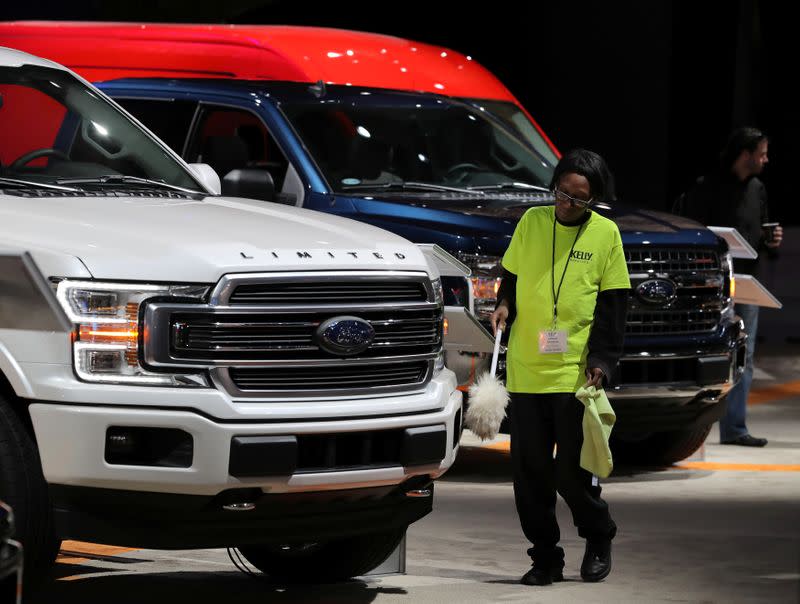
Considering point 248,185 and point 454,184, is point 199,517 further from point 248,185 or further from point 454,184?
point 454,184

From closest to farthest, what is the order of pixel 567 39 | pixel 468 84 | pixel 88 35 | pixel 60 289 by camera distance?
pixel 60 289, pixel 468 84, pixel 88 35, pixel 567 39

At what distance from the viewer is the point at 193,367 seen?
5.68 m

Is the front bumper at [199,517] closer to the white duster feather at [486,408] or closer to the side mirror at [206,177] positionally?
the white duster feather at [486,408]

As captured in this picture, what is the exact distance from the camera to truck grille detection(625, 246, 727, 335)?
9.33 metres

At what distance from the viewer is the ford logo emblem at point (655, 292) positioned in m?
9.32

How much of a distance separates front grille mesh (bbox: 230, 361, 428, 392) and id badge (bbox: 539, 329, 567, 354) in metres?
0.78

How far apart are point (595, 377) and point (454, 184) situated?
3.37m

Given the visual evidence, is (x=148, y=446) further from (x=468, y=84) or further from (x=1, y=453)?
(x=468, y=84)

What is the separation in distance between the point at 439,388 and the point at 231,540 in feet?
3.06

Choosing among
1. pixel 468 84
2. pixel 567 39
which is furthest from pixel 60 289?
pixel 567 39

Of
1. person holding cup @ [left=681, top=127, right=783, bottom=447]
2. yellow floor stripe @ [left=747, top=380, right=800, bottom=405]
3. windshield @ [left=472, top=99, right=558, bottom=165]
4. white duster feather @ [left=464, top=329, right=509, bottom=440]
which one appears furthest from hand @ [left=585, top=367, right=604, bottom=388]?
yellow floor stripe @ [left=747, top=380, right=800, bottom=405]

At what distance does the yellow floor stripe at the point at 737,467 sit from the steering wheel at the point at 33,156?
4.69 metres

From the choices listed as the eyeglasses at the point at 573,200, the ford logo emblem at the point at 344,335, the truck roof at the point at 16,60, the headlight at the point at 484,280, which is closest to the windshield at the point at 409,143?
the headlight at the point at 484,280

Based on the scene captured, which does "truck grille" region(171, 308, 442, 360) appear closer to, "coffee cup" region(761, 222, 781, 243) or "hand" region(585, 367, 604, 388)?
"hand" region(585, 367, 604, 388)
